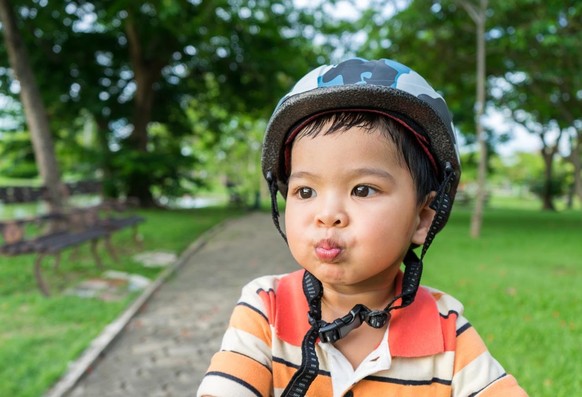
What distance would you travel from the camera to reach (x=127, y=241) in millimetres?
10305

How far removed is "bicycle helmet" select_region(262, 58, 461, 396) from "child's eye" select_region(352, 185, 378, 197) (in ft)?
0.76

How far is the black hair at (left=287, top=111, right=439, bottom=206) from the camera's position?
4.97 ft

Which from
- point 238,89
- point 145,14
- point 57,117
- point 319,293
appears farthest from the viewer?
point 238,89

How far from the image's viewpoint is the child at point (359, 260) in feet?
4.75

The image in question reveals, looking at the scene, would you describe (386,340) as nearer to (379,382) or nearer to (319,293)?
(379,382)

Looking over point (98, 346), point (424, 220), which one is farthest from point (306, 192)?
point (98, 346)

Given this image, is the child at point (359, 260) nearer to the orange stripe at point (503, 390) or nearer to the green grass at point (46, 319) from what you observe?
the orange stripe at point (503, 390)

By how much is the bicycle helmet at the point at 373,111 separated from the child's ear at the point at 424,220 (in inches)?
1.7

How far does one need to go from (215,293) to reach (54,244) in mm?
2019

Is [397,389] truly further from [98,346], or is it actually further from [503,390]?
[98,346]

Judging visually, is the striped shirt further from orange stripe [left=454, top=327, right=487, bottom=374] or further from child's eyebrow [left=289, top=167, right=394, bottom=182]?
child's eyebrow [left=289, top=167, right=394, bottom=182]

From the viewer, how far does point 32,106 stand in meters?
8.82

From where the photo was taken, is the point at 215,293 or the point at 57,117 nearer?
the point at 215,293

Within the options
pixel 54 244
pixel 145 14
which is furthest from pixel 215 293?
pixel 145 14
